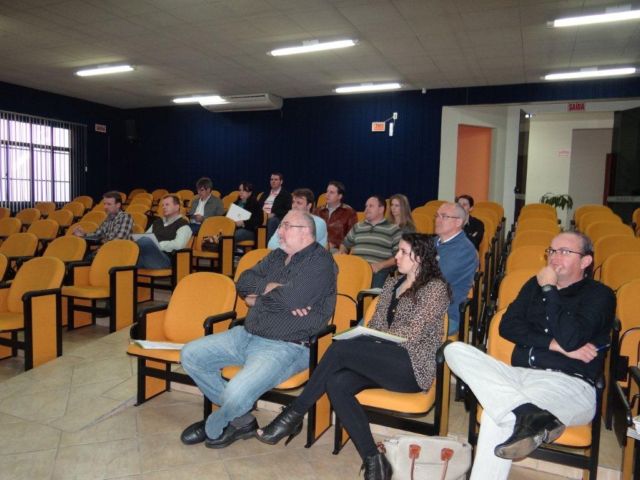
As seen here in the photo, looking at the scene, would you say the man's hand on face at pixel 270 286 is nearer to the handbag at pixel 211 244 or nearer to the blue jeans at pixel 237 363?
the blue jeans at pixel 237 363

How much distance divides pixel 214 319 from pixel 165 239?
2.72m


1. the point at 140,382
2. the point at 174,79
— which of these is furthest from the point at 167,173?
the point at 140,382

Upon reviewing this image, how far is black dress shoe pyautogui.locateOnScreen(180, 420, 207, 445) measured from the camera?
2.69m

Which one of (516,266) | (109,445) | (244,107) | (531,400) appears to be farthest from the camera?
Result: (244,107)

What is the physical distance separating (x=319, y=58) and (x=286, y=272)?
5.60 meters

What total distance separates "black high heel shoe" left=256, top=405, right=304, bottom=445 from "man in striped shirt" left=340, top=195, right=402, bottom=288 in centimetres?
187

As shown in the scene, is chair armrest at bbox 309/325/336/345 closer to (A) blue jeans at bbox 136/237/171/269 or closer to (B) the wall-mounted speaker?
(A) blue jeans at bbox 136/237/171/269

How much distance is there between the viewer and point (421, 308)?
7.86ft

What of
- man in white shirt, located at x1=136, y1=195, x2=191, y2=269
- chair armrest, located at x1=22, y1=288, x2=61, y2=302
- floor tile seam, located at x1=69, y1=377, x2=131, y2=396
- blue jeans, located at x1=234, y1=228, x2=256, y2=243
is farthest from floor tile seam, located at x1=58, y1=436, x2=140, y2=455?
blue jeans, located at x1=234, y1=228, x2=256, y2=243

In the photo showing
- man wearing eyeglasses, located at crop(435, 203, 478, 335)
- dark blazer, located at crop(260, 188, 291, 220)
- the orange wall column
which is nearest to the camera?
man wearing eyeglasses, located at crop(435, 203, 478, 335)

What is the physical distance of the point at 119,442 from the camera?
8.96ft

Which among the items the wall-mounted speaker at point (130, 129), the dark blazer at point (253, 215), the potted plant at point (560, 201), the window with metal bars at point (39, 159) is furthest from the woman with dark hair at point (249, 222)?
the potted plant at point (560, 201)

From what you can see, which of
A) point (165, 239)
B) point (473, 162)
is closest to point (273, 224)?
point (165, 239)

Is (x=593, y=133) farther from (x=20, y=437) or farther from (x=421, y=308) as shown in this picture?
(x=20, y=437)
